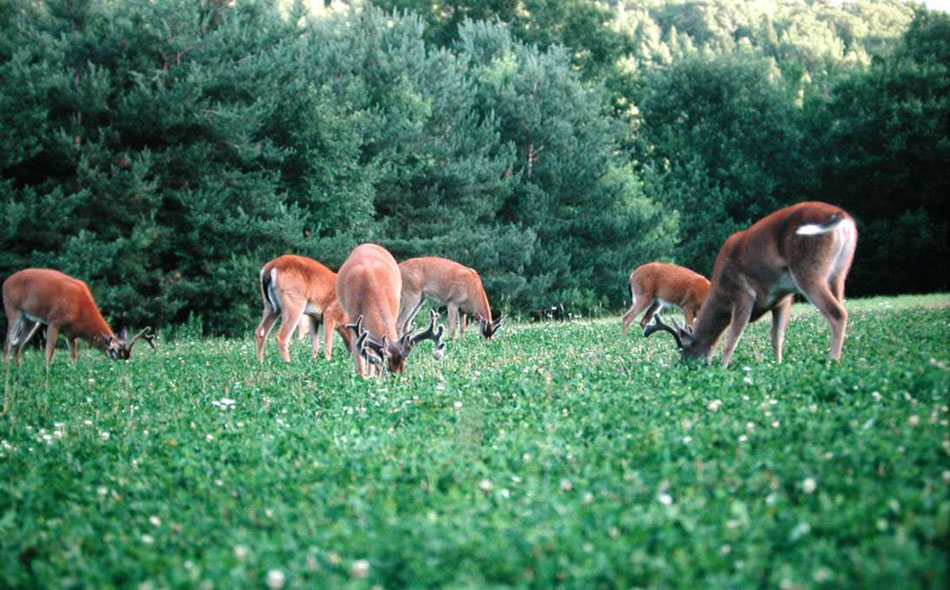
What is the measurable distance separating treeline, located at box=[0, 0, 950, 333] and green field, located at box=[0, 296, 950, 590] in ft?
57.7

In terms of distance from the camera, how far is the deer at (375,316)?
9.98 meters

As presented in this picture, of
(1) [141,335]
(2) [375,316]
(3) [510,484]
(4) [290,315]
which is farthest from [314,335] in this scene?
(3) [510,484]

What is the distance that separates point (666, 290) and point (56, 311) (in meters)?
10.8

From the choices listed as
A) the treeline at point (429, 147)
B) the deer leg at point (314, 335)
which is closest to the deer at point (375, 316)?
the deer leg at point (314, 335)

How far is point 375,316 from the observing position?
10.9m

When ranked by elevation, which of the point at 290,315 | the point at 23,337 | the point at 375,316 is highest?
the point at 375,316

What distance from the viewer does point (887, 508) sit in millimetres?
3766

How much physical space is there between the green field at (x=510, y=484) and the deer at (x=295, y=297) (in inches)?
210

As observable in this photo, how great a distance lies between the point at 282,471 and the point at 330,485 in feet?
1.64

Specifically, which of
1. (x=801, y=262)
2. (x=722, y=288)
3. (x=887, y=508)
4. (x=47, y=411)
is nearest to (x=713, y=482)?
(x=887, y=508)

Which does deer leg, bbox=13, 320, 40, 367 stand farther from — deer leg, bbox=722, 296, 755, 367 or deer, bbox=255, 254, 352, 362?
deer leg, bbox=722, 296, 755, 367

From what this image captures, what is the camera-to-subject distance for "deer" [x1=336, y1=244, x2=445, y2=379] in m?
9.98

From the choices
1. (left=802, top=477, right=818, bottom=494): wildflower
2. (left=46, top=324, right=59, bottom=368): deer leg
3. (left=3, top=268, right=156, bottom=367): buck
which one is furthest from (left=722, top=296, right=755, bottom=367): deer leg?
(left=46, top=324, right=59, bottom=368): deer leg

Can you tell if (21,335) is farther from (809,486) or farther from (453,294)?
(809,486)
